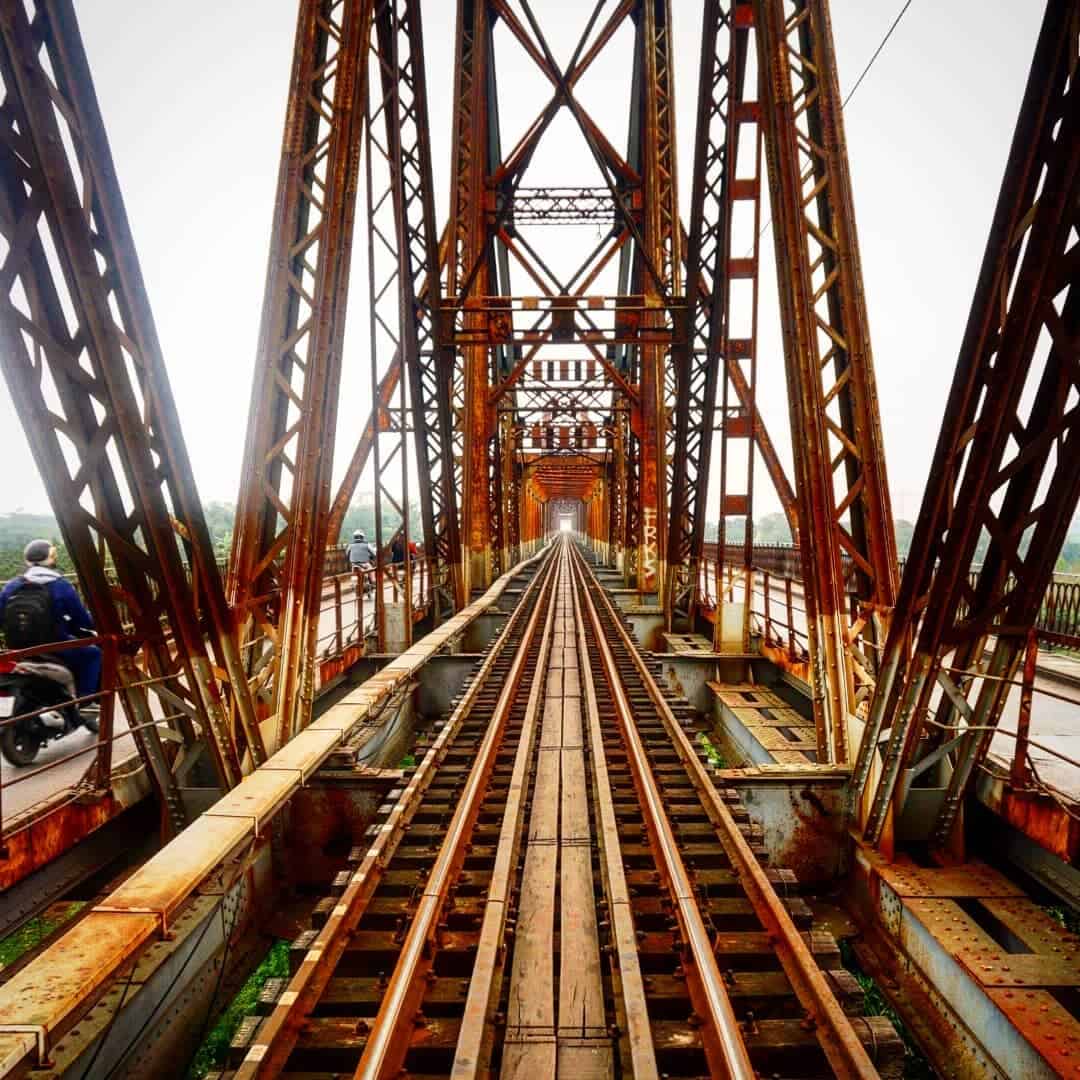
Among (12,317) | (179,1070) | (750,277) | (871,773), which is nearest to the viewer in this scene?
(12,317)

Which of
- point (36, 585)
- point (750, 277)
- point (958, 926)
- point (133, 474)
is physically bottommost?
point (958, 926)

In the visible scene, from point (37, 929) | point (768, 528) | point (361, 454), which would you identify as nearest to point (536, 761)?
point (37, 929)

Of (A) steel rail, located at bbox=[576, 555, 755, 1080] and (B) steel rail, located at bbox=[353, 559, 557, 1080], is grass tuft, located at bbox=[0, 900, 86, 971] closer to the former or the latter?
(B) steel rail, located at bbox=[353, 559, 557, 1080]

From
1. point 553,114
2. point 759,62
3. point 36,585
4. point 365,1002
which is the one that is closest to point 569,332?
point 553,114

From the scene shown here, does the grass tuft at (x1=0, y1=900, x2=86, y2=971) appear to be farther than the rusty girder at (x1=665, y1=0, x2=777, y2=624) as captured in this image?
No

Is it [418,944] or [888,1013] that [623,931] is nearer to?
[418,944]

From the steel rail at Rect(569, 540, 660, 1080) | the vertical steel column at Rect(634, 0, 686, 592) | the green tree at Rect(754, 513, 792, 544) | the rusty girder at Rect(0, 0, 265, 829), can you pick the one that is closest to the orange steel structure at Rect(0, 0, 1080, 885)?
the rusty girder at Rect(0, 0, 265, 829)

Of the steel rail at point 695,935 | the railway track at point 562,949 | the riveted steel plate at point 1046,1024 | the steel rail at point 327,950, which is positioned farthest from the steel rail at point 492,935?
the riveted steel plate at point 1046,1024

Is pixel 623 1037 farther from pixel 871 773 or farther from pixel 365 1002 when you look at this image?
pixel 871 773
